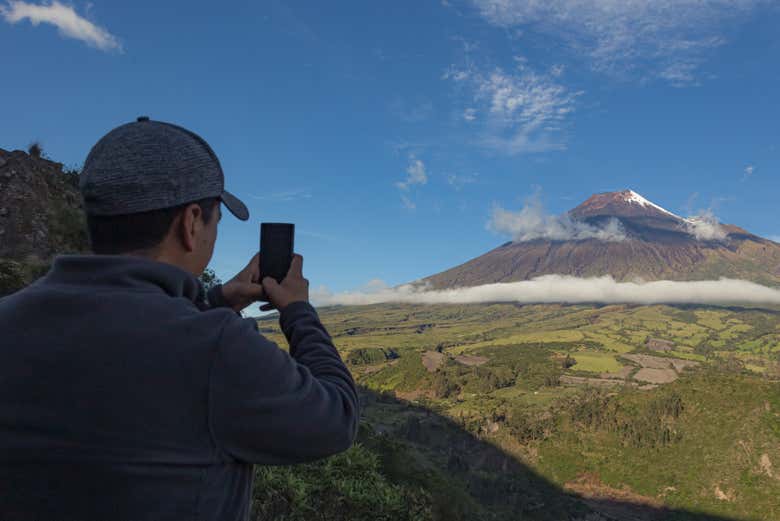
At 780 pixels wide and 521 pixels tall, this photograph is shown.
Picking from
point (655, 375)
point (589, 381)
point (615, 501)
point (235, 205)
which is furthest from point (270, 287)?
point (655, 375)

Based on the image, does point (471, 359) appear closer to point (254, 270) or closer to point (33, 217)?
point (33, 217)

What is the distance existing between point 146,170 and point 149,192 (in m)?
0.07

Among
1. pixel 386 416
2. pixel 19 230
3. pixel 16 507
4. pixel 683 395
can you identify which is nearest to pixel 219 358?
pixel 16 507

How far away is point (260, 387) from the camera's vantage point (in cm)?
119

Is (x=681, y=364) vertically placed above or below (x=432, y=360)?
above

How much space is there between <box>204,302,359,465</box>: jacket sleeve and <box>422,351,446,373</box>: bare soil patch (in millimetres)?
103264

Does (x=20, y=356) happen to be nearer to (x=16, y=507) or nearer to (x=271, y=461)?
(x=16, y=507)

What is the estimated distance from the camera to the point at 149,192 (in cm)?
134

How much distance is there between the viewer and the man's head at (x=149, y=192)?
133 centimetres

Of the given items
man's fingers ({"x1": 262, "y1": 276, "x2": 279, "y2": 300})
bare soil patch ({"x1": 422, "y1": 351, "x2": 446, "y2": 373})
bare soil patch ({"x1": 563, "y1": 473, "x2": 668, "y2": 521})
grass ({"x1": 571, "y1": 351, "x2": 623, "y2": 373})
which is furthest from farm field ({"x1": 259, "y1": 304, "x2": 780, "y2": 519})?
man's fingers ({"x1": 262, "y1": 276, "x2": 279, "y2": 300})

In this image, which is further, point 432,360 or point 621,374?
point 432,360

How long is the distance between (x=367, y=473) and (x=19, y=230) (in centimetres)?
945

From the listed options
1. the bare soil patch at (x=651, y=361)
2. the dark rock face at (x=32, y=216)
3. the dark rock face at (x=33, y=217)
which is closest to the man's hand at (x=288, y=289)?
the dark rock face at (x=33, y=217)

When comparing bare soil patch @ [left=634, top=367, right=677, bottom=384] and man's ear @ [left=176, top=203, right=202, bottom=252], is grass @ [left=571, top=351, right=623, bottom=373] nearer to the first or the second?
bare soil patch @ [left=634, top=367, right=677, bottom=384]
